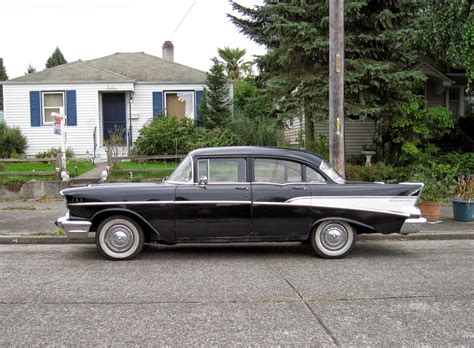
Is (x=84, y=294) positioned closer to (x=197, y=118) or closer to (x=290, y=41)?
(x=290, y=41)

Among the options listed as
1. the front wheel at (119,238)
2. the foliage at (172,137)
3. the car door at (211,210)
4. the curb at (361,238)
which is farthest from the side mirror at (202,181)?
the foliage at (172,137)

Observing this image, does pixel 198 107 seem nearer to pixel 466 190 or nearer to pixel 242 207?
pixel 466 190

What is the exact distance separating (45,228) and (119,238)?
123 inches

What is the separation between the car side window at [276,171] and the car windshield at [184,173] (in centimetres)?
96

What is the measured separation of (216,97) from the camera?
18922 millimetres

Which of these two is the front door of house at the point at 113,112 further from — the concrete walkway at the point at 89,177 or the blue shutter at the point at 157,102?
the concrete walkway at the point at 89,177

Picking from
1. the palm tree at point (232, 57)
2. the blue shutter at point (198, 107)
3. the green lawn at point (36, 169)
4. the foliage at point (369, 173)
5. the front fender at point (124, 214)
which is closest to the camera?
the front fender at point (124, 214)

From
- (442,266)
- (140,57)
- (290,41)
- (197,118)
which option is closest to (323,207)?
(442,266)

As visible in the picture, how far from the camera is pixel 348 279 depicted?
609 cm

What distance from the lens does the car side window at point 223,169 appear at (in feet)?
23.8

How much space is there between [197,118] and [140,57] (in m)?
6.51

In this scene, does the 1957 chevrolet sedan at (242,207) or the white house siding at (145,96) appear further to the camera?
the white house siding at (145,96)

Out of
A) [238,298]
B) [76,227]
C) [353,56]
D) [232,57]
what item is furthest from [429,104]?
[232,57]


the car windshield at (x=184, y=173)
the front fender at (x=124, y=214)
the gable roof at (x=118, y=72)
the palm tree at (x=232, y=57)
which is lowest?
the front fender at (x=124, y=214)
